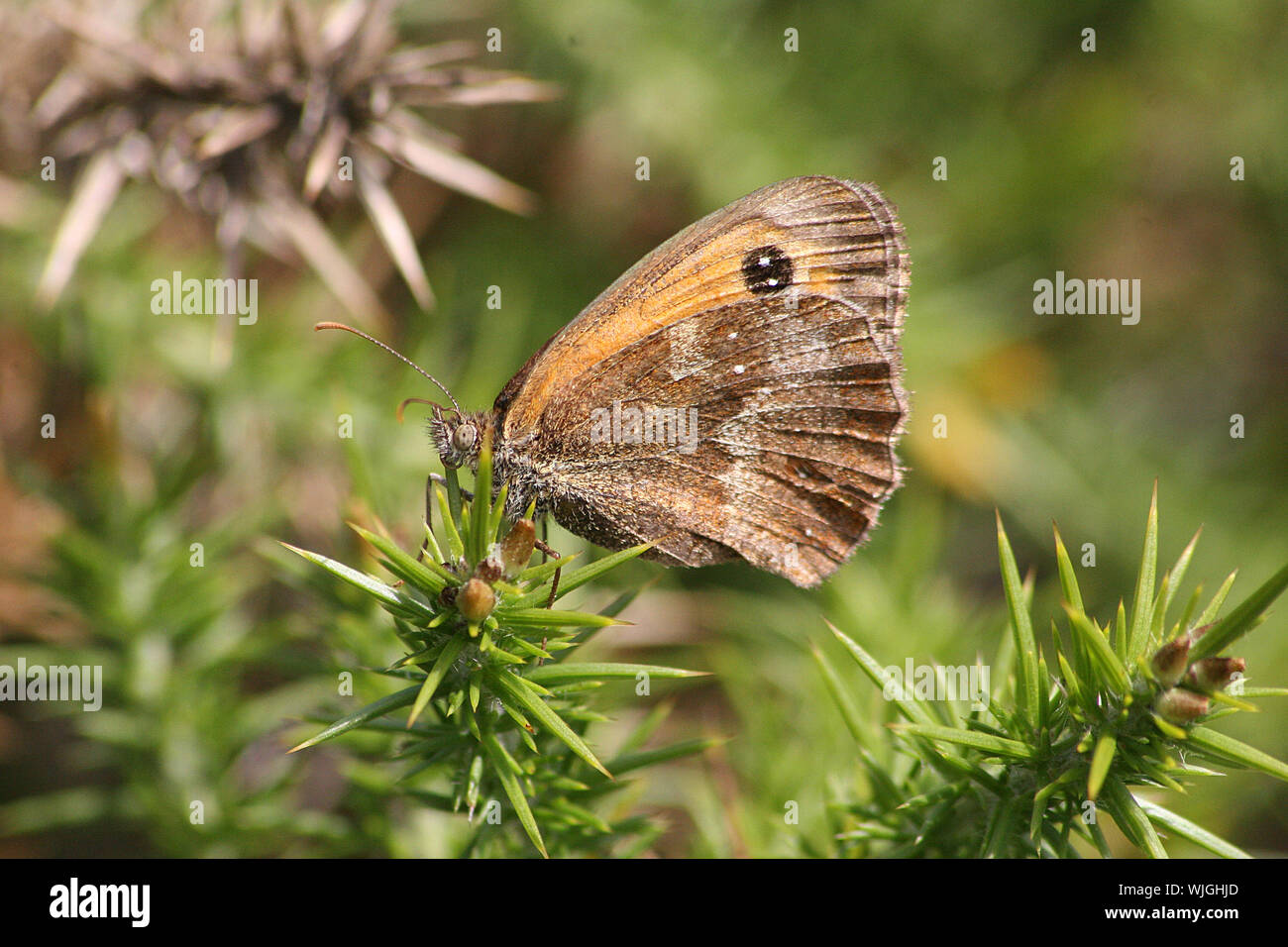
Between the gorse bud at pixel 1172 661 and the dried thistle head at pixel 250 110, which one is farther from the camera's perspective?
the dried thistle head at pixel 250 110

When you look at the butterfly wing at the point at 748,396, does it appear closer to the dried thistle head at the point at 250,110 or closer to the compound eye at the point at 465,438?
the compound eye at the point at 465,438

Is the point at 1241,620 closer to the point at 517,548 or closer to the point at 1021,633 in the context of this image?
the point at 1021,633

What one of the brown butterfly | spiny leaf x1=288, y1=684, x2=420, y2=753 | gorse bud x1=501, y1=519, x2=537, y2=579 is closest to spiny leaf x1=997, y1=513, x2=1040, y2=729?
gorse bud x1=501, y1=519, x2=537, y2=579

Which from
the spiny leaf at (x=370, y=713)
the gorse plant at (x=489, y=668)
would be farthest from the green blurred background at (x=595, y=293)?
the spiny leaf at (x=370, y=713)

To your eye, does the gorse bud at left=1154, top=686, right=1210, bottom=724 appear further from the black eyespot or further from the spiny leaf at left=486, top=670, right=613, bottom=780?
the black eyespot

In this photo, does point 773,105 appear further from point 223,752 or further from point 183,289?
point 223,752
